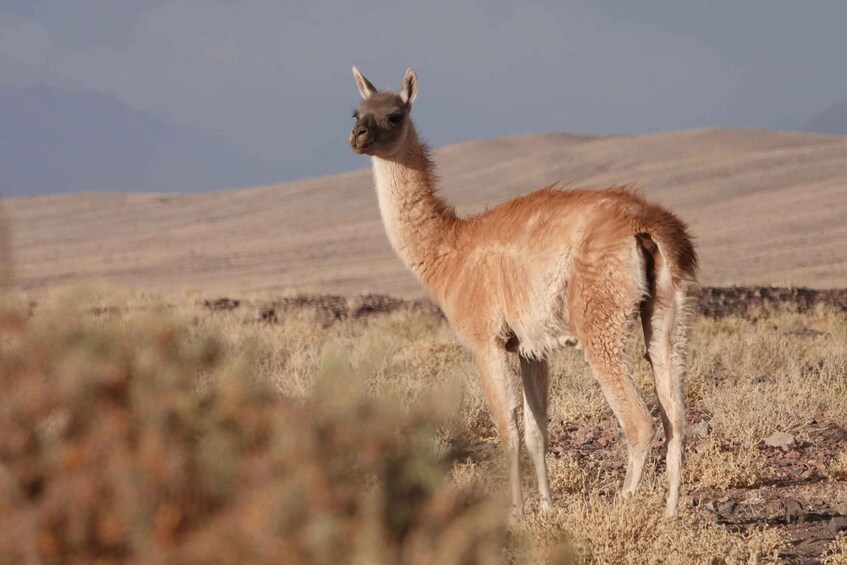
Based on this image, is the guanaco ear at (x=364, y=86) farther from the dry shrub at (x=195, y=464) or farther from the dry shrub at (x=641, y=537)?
the dry shrub at (x=195, y=464)

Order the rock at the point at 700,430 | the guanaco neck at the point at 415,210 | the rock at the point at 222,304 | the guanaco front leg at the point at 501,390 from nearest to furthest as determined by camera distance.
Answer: the guanaco front leg at the point at 501,390 → the guanaco neck at the point at 415,210 → the rock at the point at 700,430 → the rock at the point at 222,304

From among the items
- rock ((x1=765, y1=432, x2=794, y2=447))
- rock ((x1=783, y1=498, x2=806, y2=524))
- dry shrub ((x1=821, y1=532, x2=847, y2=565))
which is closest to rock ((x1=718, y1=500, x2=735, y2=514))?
rock ((x1=783, y1=498, x2=806, y2=524))

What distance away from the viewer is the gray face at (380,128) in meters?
7.61

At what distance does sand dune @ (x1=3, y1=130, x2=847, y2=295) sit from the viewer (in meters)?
38.2

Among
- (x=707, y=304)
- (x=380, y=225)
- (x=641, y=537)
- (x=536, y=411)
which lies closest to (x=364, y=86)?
(x=536, y=411)

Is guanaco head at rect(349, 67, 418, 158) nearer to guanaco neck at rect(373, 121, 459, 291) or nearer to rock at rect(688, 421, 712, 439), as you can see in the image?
guanaco neck at rect(373, 121, 459, 291)

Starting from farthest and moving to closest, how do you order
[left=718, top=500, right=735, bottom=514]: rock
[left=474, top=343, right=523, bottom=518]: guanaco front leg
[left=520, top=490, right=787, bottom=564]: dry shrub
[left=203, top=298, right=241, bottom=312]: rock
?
[left=203, top=298, right=241, bottom=312]: rock, [left=474, top=343, right=523, bottom=518]: guanaco front leg, [left=718, top=500, right=735, bottom=514]: rock, [left=520, top=490, right=787, bottom=564]: dry shrub

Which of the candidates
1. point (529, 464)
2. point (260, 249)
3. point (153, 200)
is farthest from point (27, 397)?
point (153, 200)

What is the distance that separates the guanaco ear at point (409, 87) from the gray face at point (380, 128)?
25cm

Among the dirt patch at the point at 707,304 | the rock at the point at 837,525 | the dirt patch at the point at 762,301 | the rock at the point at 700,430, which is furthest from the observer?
the dirt patch at the point at 707,304

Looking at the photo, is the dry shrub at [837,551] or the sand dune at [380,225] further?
the sand dune at [380,225]

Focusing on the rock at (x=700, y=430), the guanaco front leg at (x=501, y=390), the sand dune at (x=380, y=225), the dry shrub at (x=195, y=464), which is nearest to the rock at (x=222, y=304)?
the sand dune at (x=380, y=225)

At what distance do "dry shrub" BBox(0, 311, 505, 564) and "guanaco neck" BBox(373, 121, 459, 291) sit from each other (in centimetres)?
401

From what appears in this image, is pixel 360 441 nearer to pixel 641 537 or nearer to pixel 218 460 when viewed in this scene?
pixel 218 460
